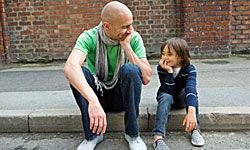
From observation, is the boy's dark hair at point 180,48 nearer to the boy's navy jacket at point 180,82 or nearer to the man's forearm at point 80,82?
the boy's navy jacket at point 180,82

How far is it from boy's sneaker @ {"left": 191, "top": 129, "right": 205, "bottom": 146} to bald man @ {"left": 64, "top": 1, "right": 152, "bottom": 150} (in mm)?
481

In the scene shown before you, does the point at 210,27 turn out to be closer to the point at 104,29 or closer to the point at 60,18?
the point at 60,18

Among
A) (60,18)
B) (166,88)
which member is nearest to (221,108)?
(166,88)

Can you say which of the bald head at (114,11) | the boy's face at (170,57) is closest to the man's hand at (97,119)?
the bald head at (114,11)

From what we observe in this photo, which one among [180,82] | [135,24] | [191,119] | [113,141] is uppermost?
[135,24]

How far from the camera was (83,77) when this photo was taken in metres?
2.30

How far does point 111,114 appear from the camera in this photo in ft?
9.32

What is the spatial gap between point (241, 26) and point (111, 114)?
406cm

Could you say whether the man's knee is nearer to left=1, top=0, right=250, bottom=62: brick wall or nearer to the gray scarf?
the gray scarf

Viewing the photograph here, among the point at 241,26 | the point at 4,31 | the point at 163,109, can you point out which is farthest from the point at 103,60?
the point at 241,26

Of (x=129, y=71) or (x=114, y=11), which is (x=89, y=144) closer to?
(x=129, y=71)

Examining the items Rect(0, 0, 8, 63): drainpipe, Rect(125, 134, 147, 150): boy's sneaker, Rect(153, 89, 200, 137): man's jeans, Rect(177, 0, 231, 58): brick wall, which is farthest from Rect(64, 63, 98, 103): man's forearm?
Rect(0, 0, 8, 63): drainpipe

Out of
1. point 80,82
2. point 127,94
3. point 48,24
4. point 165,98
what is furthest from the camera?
point 48,24

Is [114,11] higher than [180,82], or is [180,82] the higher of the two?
[114,11]
